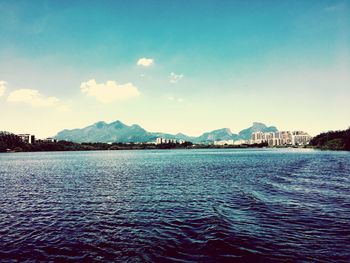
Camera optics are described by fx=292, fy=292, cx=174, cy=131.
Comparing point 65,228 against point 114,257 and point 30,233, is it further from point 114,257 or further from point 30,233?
point 114,257

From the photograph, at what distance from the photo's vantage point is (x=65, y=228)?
25.3 m

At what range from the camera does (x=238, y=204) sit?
112 ft

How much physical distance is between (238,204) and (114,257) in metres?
19.3

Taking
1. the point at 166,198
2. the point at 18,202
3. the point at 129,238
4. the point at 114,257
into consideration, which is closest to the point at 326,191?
the point at 166,198

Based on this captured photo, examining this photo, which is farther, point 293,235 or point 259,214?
point 259,214

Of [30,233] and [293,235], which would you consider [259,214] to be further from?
[30,233]

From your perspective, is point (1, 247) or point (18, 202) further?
point (18, 202)

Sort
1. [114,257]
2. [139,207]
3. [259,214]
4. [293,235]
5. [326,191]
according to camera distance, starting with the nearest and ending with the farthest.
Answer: [114,257]
[293,235]
[259,214]
[139,207]
[326,191]

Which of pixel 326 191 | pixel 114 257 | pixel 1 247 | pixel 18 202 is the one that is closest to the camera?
pixel 114 257

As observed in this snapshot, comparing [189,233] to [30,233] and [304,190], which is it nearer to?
[30,233]

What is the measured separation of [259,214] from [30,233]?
20.9m

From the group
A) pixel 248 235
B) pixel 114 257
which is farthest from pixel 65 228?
pixel 248 235

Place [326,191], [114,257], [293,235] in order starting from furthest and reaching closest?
[326,191] < [293,235] < [114,257]

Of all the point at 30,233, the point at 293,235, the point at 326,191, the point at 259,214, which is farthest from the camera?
the point at 326,191
